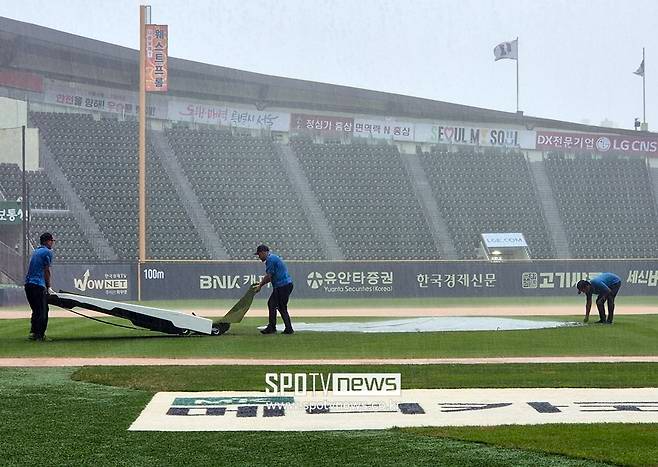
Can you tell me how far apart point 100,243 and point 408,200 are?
12933 millimetres

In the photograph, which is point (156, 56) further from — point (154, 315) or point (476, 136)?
point (476, 136)

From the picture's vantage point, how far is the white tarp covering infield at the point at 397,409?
21.7ft

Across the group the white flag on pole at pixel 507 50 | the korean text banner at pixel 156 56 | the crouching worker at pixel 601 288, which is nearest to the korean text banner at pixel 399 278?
the korean text banner at pixel 156 56

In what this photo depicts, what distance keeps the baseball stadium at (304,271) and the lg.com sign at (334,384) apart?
0.06m

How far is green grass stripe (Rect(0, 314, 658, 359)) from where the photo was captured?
12.2 m

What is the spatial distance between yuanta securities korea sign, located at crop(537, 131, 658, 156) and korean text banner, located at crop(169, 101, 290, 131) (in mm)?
11860

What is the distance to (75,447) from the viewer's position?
5809 mm

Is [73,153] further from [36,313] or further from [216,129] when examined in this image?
[36,313]

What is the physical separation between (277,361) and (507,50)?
30.1 m

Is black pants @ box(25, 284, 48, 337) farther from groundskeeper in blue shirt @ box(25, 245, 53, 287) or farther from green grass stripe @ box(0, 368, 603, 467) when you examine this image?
green grass stripe @ box(0, 368, 603, 467)

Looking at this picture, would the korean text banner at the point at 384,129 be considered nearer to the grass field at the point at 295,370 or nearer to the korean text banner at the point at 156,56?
the korean text banner at the point at 156,56

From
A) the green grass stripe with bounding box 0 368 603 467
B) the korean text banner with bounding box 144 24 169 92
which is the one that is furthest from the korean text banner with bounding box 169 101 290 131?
the green grass stripe with bounding box 0 368 603 467

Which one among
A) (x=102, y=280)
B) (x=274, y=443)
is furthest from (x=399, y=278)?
(x=274, y=443)

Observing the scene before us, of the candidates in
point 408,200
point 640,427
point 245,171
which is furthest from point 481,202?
point 640,427
